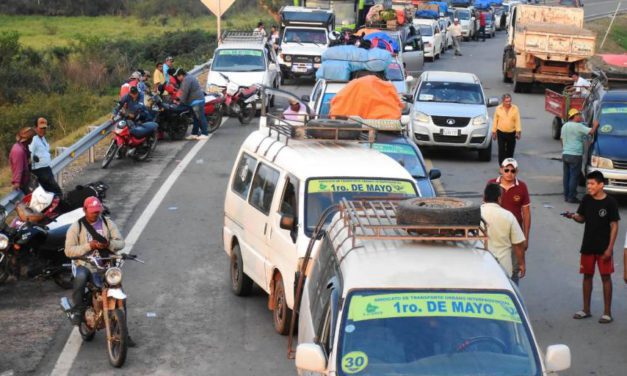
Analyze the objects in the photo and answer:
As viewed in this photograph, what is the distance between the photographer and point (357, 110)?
800 inches

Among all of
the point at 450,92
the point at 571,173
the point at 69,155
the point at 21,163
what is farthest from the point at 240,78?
the point at 21,163

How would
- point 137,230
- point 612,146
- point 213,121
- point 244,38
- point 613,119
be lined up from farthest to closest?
point 244,38, point 213,121, point 613,119, point 612,146, point 137,230

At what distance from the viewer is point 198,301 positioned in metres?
13.0

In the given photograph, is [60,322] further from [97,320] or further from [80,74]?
[80,74]

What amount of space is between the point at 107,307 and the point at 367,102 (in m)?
10.3

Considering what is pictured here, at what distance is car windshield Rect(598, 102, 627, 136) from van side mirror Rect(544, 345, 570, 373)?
1371 centimetres

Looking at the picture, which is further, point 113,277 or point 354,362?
point 113,277

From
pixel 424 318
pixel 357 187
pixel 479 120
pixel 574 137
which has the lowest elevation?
pixel 479 120

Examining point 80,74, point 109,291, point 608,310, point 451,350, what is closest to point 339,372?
point 451,350

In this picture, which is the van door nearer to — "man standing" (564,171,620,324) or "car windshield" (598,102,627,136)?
"man standing" (564,171,620,324)

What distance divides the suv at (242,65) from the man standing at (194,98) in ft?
10.7

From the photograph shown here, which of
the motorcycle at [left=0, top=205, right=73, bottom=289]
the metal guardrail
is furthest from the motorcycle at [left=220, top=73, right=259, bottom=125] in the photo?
the motorcycle at [left=0, top=205, right=73, bottom=289]

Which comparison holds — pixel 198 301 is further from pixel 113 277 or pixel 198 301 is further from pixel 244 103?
pixel 244 103

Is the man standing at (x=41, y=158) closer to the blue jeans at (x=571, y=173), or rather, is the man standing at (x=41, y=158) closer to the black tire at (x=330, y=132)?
the black tire at (x=330, y=132)
